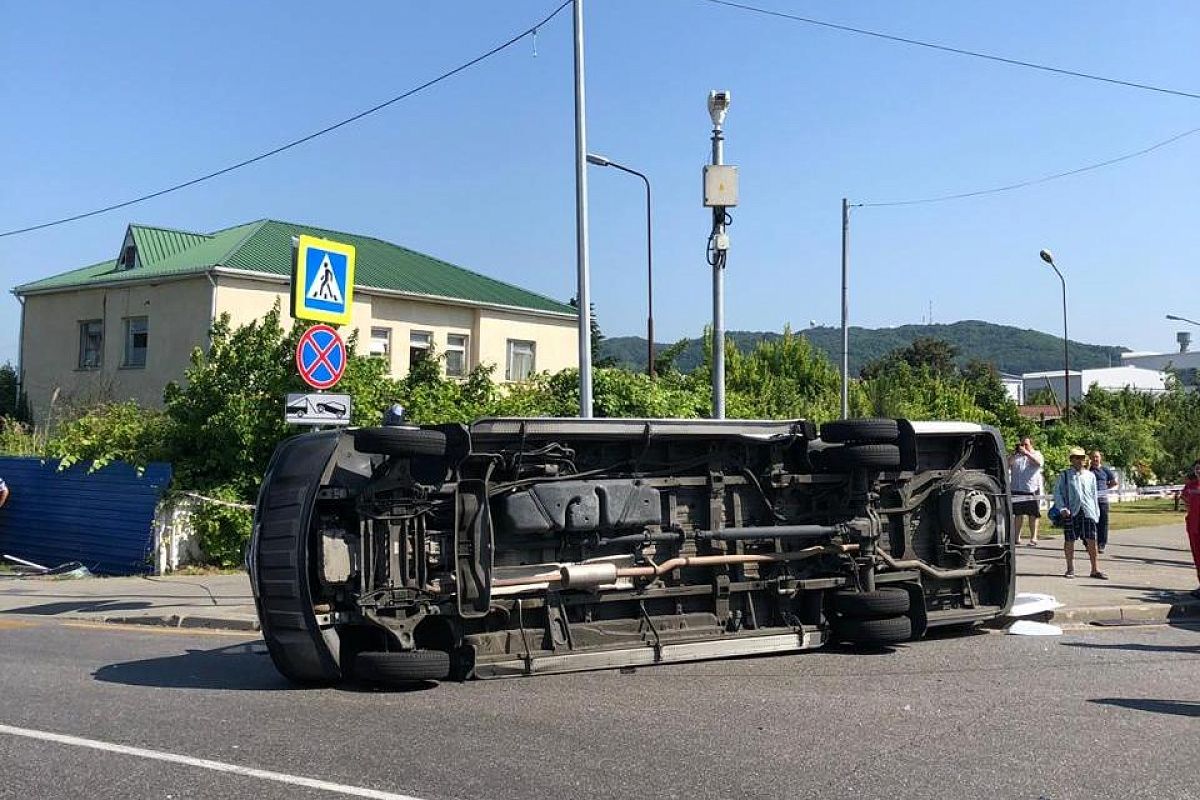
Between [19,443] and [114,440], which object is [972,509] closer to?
[114,440]

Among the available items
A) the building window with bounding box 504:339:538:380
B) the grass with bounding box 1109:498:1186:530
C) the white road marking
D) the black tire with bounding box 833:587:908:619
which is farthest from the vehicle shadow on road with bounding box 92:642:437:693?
the building window with bounding box 504:339:538:380

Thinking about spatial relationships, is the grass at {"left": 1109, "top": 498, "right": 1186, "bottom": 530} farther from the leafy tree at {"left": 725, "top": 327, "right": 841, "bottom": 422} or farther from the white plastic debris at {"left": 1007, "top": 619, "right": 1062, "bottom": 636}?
the white plastic debris at {"left": 1007, "top": 619, "right": 1062, "bottom": 636}

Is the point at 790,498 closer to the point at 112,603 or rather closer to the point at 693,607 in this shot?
the point at 693,607

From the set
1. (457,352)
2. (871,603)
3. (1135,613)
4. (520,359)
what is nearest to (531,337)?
(520,359)

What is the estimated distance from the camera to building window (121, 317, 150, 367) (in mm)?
31906

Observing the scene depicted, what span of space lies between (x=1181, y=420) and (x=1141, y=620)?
91.0 ft

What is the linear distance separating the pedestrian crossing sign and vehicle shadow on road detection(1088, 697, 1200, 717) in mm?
8212

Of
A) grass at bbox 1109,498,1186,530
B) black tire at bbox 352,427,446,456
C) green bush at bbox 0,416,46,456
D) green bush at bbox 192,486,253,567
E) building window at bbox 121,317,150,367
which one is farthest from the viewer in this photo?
building window at bbox 121,317,150,367

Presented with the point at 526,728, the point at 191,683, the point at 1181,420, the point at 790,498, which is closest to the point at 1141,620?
the point at 790,498

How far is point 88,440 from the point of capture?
16.7 m

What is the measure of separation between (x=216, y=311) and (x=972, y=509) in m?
23.8

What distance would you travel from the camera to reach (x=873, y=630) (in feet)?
29.8

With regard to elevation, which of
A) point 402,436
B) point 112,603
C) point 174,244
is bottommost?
point 112,603

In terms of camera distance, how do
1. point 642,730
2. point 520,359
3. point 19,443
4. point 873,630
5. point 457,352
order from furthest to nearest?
point 520,359 < point 457,352 < point 19,443 < point 873,630 < point 642,730
